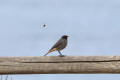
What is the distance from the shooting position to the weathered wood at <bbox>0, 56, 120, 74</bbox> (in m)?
2.87

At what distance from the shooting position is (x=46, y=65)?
9.47 ft

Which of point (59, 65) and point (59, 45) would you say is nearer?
point (59, 65)

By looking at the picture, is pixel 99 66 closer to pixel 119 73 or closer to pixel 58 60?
pixel 119 73

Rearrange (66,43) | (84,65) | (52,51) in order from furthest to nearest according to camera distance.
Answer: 1. (66,43)
2. (52,51)
3. (84,65)

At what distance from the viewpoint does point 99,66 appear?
2.86 m

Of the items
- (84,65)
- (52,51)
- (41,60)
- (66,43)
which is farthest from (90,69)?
(66,43)

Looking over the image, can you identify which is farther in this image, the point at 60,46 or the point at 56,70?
the point at 60,46

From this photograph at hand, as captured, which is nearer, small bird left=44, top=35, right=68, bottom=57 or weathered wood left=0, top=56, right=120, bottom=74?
weathered wood left=0, top=56, right=120, bottom=74

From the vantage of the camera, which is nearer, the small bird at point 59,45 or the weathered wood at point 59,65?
the weathered wood at point 59,65

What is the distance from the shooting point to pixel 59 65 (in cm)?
289

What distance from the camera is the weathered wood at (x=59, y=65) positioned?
2.87 meters

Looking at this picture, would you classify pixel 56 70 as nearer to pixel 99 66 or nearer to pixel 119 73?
pixel 99 66

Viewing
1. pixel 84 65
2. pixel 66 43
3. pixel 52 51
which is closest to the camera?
pixel 84 65

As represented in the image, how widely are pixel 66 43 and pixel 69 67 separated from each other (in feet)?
5.35
